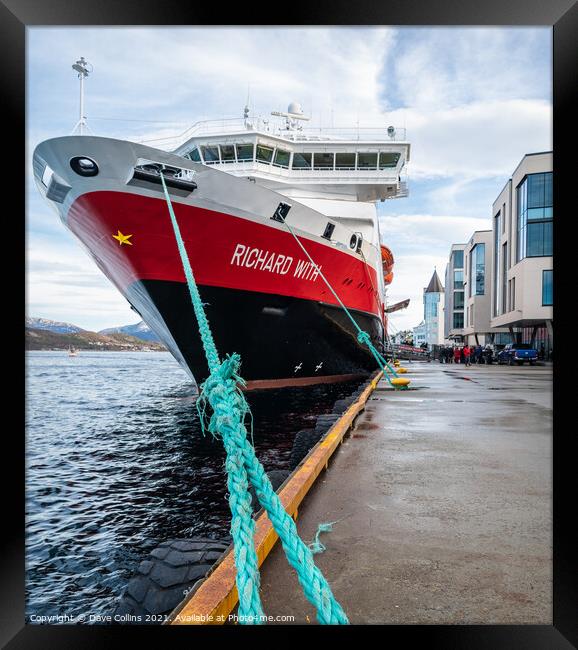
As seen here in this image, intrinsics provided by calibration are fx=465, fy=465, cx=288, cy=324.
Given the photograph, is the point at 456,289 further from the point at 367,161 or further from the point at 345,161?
the point at 345,161

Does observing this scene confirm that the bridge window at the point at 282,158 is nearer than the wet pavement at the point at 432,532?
No

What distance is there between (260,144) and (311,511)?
13239 mm

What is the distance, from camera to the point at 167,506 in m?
5.51

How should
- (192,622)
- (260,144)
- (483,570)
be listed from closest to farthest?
(192,622) < (483,570) < (260,144)

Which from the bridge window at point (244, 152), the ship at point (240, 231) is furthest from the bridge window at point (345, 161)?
the bridge window at point (244, 152)

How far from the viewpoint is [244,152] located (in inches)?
571

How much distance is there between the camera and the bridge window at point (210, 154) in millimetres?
14552

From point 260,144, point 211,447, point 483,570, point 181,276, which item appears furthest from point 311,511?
point 260,144

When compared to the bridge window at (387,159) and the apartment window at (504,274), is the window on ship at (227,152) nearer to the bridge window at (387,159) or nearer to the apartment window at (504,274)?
the bridge window at (387,159)

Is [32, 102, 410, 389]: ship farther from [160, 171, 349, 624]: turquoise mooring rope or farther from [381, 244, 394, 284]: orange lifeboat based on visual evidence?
[381, 244, 394, 284]: orange lifeboat

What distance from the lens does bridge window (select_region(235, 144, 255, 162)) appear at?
14391 millimetres

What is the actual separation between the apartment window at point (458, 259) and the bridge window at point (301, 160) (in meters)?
42.7

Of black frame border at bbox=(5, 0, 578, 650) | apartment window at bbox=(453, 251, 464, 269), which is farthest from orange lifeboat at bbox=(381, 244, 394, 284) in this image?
black frame border at bbox=(5, 0, 578, 650)

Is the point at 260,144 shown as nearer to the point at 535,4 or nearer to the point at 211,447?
the point at 211,447
